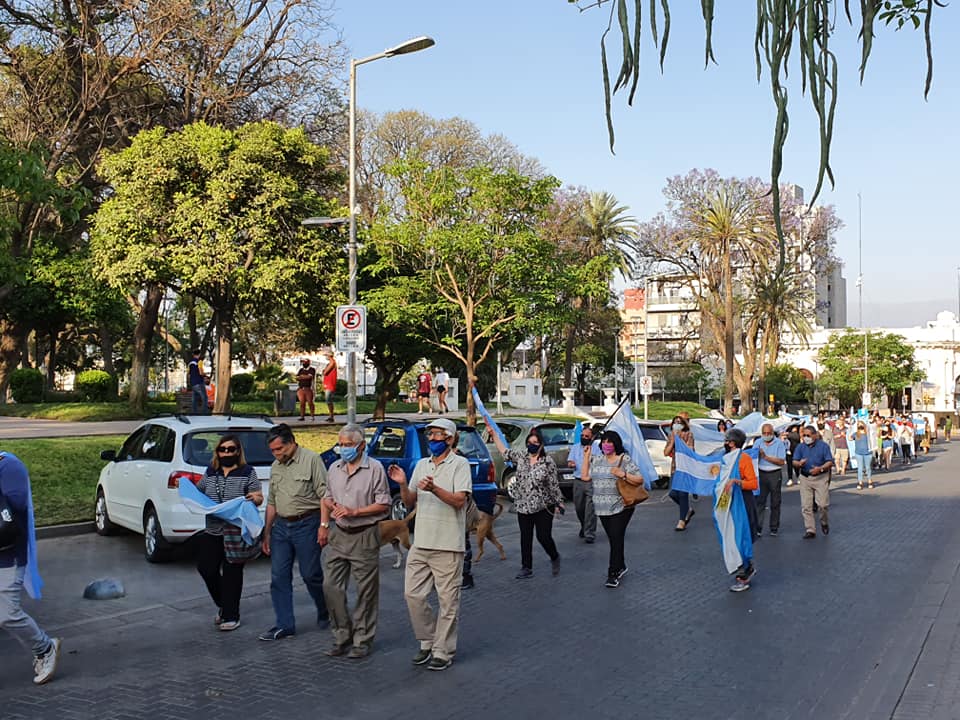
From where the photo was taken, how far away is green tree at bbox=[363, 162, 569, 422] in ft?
85.1

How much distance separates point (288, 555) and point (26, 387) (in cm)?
3840

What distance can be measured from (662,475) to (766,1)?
65.9 feet

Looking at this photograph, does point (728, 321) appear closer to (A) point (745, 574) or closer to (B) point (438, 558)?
(A) point (745, 574)

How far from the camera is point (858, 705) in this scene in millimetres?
6453

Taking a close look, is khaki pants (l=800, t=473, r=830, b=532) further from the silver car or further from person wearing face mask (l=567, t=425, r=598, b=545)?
the silver car

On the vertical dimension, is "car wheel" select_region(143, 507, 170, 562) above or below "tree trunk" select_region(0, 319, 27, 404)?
below

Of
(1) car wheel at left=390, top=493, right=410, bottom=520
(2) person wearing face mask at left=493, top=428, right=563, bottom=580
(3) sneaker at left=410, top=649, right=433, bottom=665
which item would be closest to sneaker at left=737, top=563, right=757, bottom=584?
(2) person wearing face mask at left=493, top=428, right=563, bottom=580

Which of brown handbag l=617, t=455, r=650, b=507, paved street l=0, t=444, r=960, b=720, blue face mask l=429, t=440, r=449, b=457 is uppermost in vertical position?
blue face mask l=429, t=440, r=449, b=457

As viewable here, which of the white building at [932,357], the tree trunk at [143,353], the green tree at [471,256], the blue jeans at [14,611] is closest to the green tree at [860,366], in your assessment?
the white building at [932,357]

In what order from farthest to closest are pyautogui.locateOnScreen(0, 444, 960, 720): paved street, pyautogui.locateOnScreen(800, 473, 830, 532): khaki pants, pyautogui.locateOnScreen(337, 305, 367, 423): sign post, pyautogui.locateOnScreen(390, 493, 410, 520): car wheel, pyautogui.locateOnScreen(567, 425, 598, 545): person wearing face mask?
pyautogui.locateOnScreen(337, 305, 367, 423): sign post
pyautogui.locateOnScreen(800, 473, 830, 532): khaki pants
pyautogui.locateOnScreen(567, 425, 598, 545): person wearing face mask
pyautogui.locateOnScreen(390, 493, 410, 520): car wheel
pyautogui.locateOnScreen(0, 444, 960, 720): paved street

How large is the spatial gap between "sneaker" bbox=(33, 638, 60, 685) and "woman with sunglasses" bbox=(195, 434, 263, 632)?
1.59 meters

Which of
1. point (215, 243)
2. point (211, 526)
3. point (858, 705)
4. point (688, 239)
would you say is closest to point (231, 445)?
point (211, 526)

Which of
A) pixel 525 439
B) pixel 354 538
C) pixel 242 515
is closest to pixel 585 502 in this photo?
pixel 525 439

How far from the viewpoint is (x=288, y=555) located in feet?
26.4
